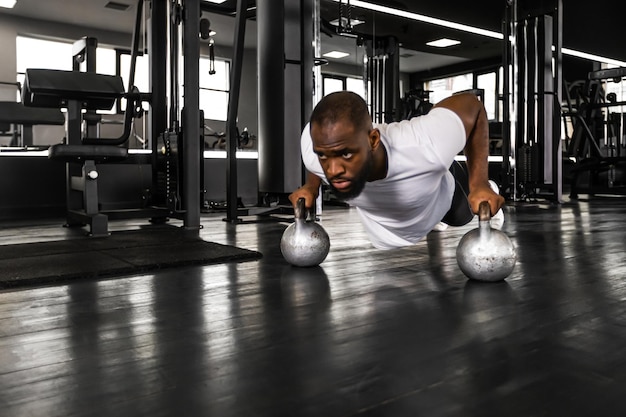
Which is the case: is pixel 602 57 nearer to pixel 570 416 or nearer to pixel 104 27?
pixel 104 27

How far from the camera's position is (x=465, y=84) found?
1146 centimetres

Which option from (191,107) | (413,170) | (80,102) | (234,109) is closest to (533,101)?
(234,109)

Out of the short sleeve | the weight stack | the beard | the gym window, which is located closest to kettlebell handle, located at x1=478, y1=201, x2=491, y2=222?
the beard

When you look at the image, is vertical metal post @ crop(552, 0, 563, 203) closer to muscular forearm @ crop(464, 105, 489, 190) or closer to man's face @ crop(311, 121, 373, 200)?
muscular forearm @ crop(464, 105, 489, 190)

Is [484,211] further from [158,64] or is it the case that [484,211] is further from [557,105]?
[557,105]

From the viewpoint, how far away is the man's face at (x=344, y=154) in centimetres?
129

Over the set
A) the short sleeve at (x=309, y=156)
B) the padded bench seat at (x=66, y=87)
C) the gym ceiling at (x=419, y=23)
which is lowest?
the short sleeve at (x=309, y=156)

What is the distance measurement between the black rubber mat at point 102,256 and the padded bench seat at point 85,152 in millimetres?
471

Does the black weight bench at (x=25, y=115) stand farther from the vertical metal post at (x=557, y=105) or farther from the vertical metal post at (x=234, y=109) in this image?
the vertical metal post at (x=557, y=105)

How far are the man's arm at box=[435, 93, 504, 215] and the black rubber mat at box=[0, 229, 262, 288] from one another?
91 cm

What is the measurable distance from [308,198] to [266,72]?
223cm

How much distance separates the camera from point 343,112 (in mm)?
1312

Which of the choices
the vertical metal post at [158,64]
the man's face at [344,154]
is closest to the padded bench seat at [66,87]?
the vertical metal post at [158,64]

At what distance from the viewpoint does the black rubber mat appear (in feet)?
→ 5.68
